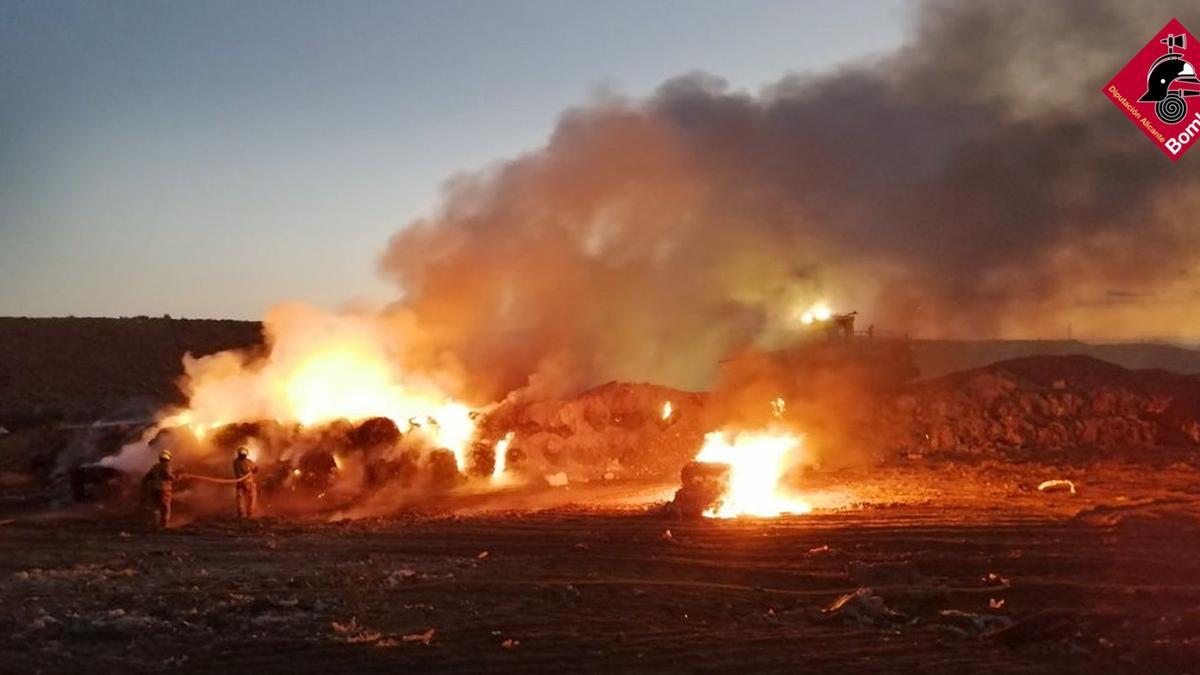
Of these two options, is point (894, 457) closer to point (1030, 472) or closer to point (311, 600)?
point (1030, 472)

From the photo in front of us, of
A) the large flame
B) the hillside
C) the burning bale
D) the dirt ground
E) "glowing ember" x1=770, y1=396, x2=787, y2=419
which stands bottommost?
the dirt ground

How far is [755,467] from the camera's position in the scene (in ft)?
65.6

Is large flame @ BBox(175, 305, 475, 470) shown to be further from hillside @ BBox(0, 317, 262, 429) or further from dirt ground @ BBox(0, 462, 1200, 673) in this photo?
hillside @ BBox(0, 317, 262, 429)

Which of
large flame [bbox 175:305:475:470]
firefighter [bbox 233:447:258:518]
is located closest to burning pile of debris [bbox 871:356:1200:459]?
large flame [bbox 175:305:475:470]

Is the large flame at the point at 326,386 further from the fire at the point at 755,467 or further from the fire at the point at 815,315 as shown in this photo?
the fire at the point at 815,315

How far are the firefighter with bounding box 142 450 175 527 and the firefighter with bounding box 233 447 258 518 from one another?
1.14m

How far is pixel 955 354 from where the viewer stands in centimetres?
6250

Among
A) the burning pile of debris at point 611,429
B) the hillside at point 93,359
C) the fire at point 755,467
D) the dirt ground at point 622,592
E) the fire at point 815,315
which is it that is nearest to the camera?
the dirt ground at point 622,592

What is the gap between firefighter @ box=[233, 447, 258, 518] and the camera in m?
18.1

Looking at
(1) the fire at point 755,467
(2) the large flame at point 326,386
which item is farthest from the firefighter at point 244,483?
(1) the fire at point 755,467

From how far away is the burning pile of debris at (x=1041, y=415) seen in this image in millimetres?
26906

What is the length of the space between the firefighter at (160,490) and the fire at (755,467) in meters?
9.17

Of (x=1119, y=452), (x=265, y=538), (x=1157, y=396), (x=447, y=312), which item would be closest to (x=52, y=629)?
(x=265, y=538)

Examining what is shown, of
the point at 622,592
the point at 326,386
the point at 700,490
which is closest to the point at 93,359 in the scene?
the point at 326,386
